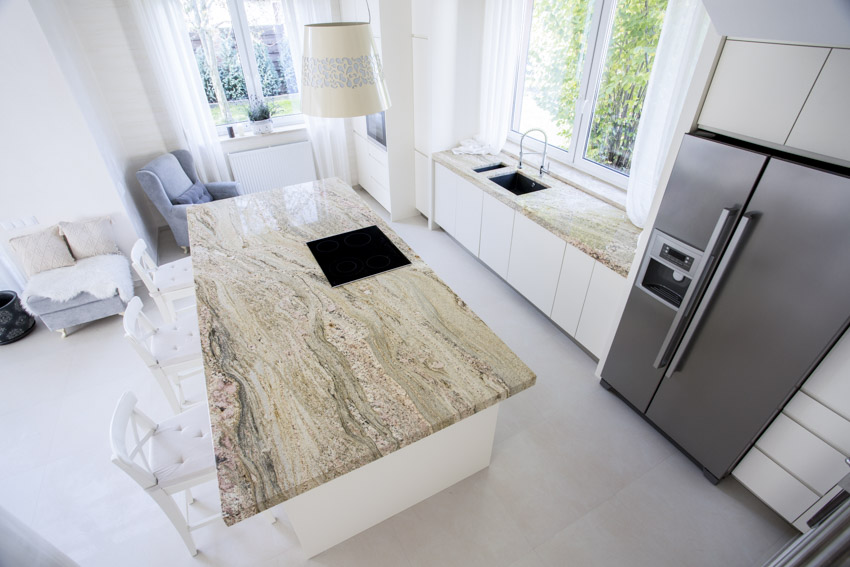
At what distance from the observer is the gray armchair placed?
3.74 metres

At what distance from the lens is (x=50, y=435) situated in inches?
101

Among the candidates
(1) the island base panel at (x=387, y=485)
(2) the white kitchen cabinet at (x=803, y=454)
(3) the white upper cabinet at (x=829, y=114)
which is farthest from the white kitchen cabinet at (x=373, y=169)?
(2) the white kitchen cabinet at (x=803, y=454)

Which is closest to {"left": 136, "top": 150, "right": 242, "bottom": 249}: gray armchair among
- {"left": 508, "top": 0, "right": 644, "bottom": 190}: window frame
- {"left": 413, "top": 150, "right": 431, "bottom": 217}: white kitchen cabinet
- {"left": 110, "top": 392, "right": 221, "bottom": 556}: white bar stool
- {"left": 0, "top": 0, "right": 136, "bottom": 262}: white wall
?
{"left": 0, "top": 0, "right": 136, "bottom": 262}: white wall

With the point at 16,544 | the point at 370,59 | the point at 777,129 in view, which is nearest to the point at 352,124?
the point at 370,59

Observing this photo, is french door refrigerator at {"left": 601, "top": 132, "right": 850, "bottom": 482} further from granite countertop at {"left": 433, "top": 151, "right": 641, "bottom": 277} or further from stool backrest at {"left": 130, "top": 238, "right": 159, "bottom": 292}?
stool backrest at {"left": 130, "top": 238, "right": 159, "bottom": 292}

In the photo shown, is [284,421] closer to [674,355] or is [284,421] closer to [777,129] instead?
[674,355]

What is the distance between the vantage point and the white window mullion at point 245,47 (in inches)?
168

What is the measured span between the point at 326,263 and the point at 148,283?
4.10 ft

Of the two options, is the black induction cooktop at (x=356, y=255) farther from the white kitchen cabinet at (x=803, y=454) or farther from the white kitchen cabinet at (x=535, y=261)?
the white kitchen cabinet at (x=803, y=454)

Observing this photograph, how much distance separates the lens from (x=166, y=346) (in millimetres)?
2418

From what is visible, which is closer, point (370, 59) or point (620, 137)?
point (370, 59)

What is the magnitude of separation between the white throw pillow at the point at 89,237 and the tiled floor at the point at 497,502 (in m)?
1.01

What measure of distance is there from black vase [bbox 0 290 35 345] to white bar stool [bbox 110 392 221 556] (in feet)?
6.43

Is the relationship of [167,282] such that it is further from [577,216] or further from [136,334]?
[577,216]
